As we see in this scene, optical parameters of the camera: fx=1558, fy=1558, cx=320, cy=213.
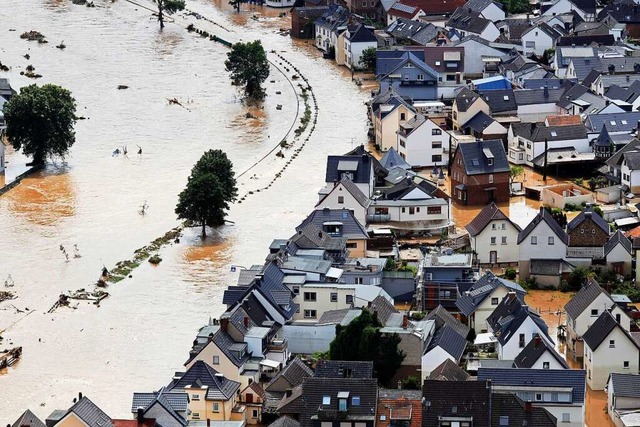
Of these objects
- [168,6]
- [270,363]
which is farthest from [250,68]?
[270,363]

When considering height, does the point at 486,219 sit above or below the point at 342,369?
above

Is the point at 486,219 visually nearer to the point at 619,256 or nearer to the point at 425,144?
the point at 619,256

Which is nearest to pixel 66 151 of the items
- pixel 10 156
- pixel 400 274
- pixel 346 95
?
pixel 10 156

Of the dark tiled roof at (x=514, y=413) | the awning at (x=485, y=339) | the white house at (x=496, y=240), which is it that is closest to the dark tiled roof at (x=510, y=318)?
the awning at (x=485, y=339)

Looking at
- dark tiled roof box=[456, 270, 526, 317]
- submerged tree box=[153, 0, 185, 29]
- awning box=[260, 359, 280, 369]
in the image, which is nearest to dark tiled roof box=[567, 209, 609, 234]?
dark tiled roof box=[456, 270, 526, 317]

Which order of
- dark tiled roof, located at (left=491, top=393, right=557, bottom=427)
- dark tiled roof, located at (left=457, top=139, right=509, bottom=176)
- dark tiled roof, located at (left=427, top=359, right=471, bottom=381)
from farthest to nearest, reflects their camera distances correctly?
dark tiled roof, located at (left=457, top=139, right=509, bottom=176) → dark tiled roof, located at (left=427, top=359, right=471, bottom=381) → dark tiled roof, located at (left=491, top=393, right=557, bottom=427)

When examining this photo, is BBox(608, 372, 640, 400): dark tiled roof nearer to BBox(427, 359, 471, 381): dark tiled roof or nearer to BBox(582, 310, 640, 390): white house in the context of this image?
BBox(582, 310, 640, 390): white house

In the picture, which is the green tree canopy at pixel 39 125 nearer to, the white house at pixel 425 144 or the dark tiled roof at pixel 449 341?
the white house at pixel 425 144
